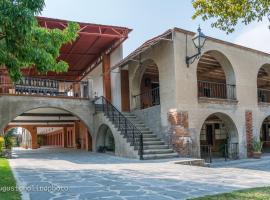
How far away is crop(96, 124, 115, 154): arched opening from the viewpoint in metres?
17.5

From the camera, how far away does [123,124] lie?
15.4 meters

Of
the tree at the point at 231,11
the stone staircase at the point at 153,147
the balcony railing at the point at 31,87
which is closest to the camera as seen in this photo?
the tree at the point at 231,11

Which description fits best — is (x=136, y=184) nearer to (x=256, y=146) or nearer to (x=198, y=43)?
(x=198, y=43)

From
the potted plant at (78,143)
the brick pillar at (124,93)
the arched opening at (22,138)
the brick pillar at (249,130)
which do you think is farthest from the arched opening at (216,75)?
the arched opening at (22,138)

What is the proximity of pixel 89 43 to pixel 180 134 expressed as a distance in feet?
27.9

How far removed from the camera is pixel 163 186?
21.3 feet

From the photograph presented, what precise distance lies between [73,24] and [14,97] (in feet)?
31.4

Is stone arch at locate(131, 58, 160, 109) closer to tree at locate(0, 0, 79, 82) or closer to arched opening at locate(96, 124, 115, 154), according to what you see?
arched opening at locate(96, 124, 115, 154)

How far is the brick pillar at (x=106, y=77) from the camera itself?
63.3 ft

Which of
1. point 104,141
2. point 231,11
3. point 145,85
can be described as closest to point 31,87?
point 104,141

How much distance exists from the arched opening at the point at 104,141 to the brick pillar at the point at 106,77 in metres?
2.33

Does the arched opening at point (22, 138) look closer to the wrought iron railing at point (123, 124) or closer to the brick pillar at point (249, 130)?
the wrought iron railing at point (123, 124)

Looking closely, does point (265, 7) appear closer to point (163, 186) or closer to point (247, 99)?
point (163, 186)

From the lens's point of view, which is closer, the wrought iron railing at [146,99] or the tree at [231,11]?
the tree at [231,11]
